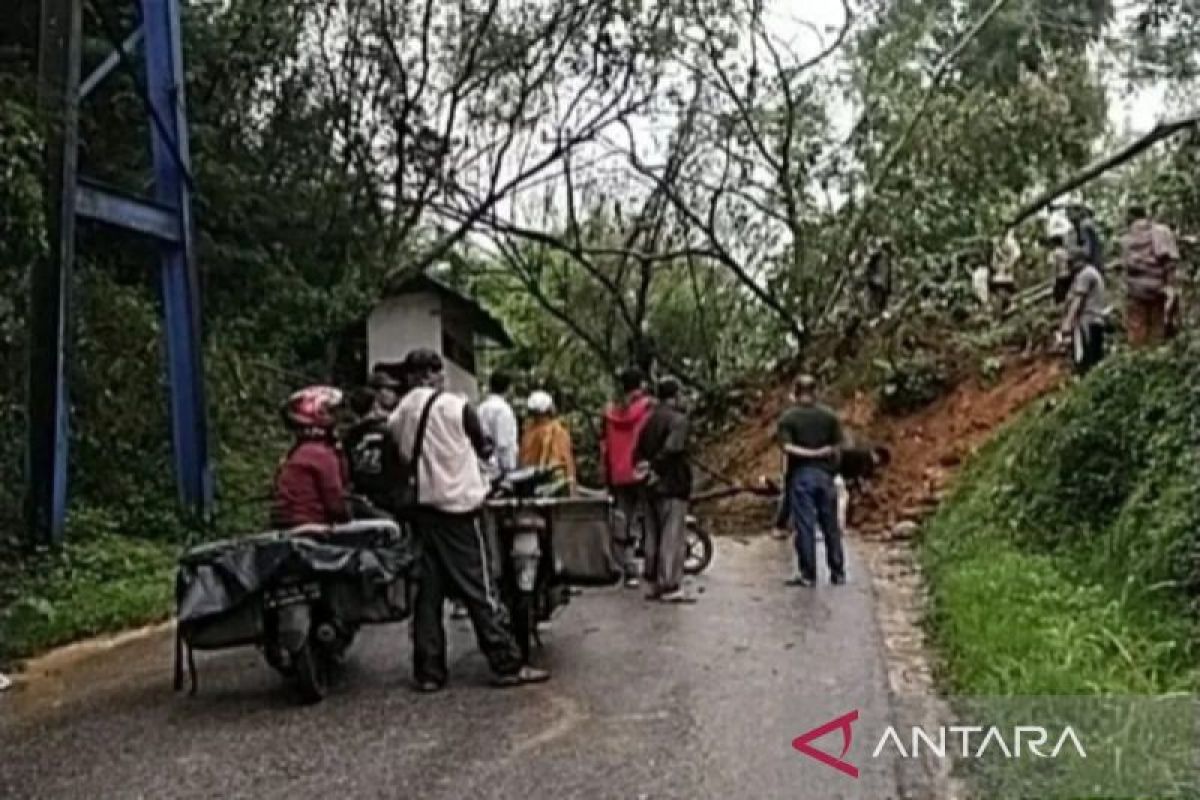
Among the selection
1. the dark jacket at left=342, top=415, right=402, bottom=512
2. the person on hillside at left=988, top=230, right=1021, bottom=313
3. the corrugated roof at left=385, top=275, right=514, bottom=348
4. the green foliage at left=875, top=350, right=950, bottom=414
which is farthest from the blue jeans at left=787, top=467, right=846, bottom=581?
the corrugated roof at left=385, top=275, right=514, bottom=348

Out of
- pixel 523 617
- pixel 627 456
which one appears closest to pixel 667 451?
pixel 627 456

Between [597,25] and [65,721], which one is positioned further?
[597,25]

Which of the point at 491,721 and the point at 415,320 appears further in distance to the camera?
the point at 415,320

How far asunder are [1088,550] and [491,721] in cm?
474

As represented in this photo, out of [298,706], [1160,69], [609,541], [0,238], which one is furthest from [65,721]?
[1160,69]

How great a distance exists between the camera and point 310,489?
884 centimetres

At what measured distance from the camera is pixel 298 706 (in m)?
8.28

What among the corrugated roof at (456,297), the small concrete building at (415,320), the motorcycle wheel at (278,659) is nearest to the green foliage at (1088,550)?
the motorcycle wheel at (278,659)

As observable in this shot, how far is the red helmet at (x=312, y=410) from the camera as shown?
8883 mm

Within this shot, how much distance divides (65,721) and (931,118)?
704 inches

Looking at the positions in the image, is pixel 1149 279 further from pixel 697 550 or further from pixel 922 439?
pixel 922 439

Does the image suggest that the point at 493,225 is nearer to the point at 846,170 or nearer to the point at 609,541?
the point at 846,170

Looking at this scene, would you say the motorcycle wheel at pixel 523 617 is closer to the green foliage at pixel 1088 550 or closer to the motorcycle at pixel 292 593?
the motorcycle at pixel 292 593

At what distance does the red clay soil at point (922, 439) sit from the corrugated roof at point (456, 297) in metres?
6.10
